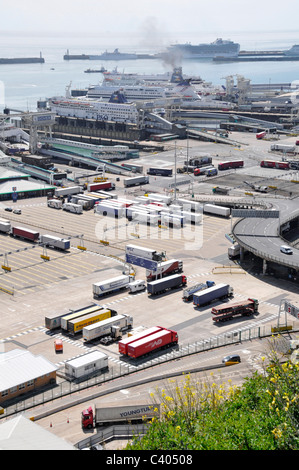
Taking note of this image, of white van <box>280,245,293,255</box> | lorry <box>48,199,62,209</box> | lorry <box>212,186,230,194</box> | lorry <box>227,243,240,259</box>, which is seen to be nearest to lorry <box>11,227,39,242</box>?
lorry <box>48,199,62,209</box>

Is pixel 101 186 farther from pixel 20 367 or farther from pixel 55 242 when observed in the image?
pixel 20 367

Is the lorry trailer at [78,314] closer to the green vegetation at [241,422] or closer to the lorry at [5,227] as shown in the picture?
the green vegetation at [241,422]

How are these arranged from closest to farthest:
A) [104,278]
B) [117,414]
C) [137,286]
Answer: [117,414] → [137,286] → [104,278]

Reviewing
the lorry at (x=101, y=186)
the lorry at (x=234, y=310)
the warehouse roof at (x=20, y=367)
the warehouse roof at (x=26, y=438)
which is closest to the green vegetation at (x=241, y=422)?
the warehouse roof at (x=26, y=438)

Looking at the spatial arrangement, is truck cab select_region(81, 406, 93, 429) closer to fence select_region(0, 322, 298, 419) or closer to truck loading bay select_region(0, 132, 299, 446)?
fence select_region(0, 322, 298, 419)

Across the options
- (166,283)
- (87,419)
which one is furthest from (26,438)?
(166,283)
